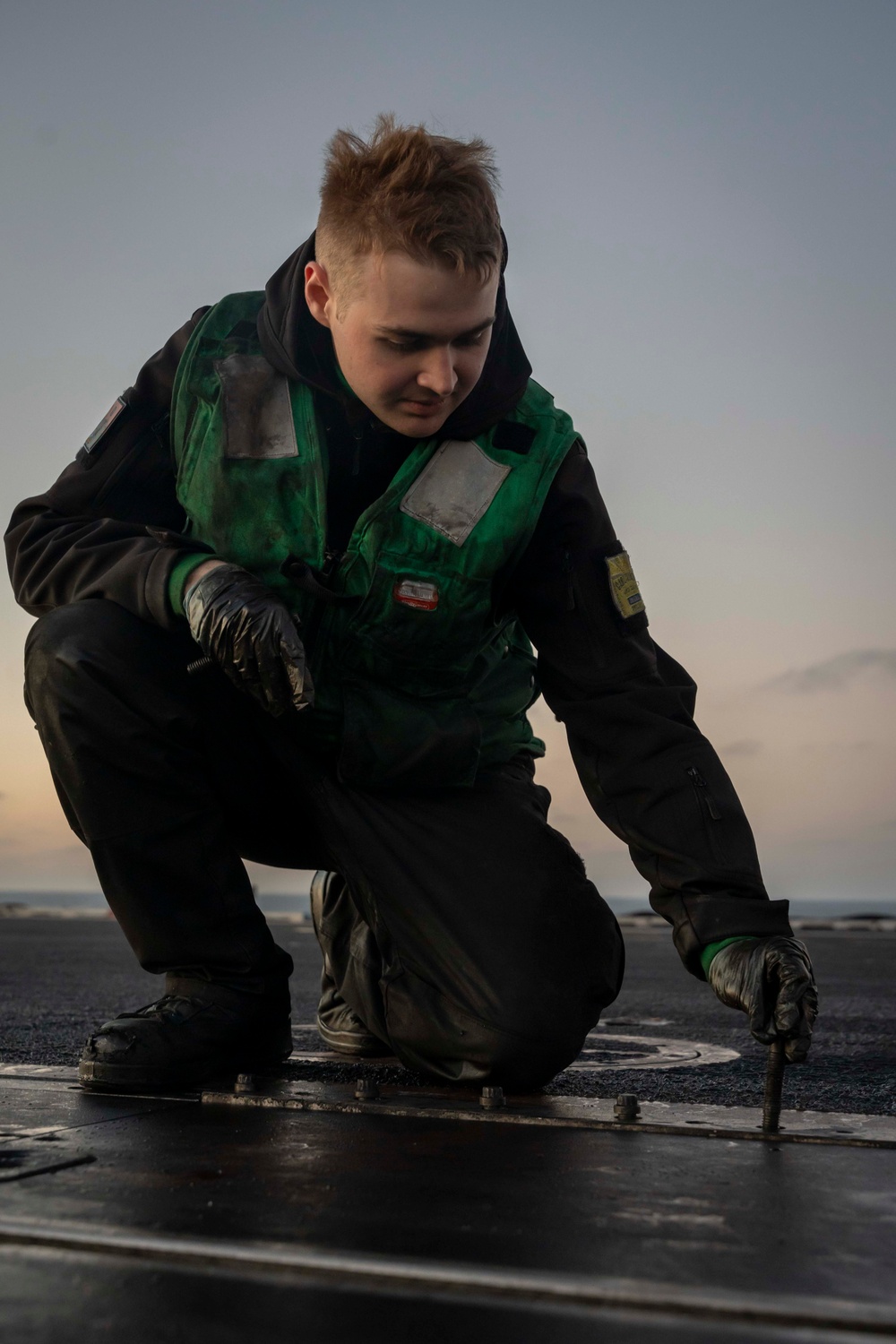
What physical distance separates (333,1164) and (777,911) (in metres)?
0.77

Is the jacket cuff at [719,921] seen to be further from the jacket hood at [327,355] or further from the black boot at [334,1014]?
the jacket hood at [327,355]

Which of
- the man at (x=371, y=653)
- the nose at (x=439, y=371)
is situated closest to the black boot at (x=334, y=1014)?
the man at (x=371, y=653)

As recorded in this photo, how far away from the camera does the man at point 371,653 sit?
72.1 inches

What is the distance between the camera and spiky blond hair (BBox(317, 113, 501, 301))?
181 centimetres

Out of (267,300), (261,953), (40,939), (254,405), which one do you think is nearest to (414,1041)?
(261,953)

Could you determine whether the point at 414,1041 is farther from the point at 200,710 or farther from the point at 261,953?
the point at 200,710

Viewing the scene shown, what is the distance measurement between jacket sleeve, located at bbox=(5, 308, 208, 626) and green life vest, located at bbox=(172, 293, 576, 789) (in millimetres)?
82

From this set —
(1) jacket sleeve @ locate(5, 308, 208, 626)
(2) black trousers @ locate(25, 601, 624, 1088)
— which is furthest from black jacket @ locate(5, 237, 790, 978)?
(2) black trousers @ locate(25, 601, 624, 1088)

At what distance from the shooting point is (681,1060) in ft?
7.58

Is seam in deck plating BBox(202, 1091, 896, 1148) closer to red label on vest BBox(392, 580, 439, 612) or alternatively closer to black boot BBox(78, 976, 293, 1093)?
black boot BBox(78, 976, 293, 1093)

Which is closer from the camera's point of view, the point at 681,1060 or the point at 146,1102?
the point at 146,1102

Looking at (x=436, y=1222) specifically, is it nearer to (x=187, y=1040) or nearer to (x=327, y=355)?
(x=187, y=1040)

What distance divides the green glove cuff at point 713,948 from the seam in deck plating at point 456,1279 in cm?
89

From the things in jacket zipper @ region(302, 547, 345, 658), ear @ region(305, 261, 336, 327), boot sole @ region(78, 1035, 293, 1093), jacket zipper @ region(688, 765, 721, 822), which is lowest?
boot sole @ region(78, 1035, 293, 1093)
